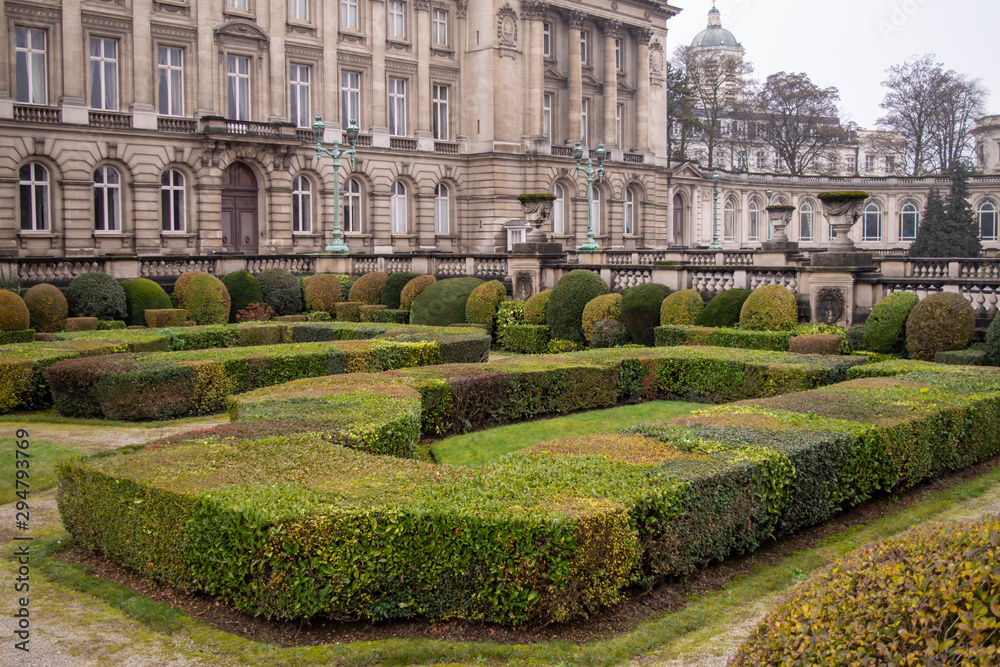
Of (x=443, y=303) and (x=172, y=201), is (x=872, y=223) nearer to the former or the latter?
(x=443, y=303)

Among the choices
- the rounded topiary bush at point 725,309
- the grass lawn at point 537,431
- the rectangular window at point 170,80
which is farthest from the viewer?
the rectangular window at point 170,80

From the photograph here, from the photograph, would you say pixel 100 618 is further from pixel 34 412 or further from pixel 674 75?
pixel 674 75

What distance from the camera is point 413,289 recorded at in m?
29.8

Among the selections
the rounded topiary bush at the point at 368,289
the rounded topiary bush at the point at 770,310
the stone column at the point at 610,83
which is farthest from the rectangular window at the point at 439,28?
the rounded topiary bush at the point at 770,310

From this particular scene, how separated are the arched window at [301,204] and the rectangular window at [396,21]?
9198mm

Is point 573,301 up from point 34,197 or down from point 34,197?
down

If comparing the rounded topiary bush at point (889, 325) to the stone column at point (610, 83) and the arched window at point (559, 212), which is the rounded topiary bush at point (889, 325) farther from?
the stone column at point (610, 83)

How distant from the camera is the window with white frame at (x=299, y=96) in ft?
141

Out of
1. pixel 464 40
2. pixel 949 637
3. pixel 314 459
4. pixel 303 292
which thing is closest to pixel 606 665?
pixel 949 637

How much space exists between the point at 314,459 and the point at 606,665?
362cm

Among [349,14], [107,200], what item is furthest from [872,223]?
[107,200]

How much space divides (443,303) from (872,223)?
171 ft

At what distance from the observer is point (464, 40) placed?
49.8 metres

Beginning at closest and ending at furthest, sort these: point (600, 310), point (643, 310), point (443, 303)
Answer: point (643, 310)
point (600, 310)
point (443, 303)
